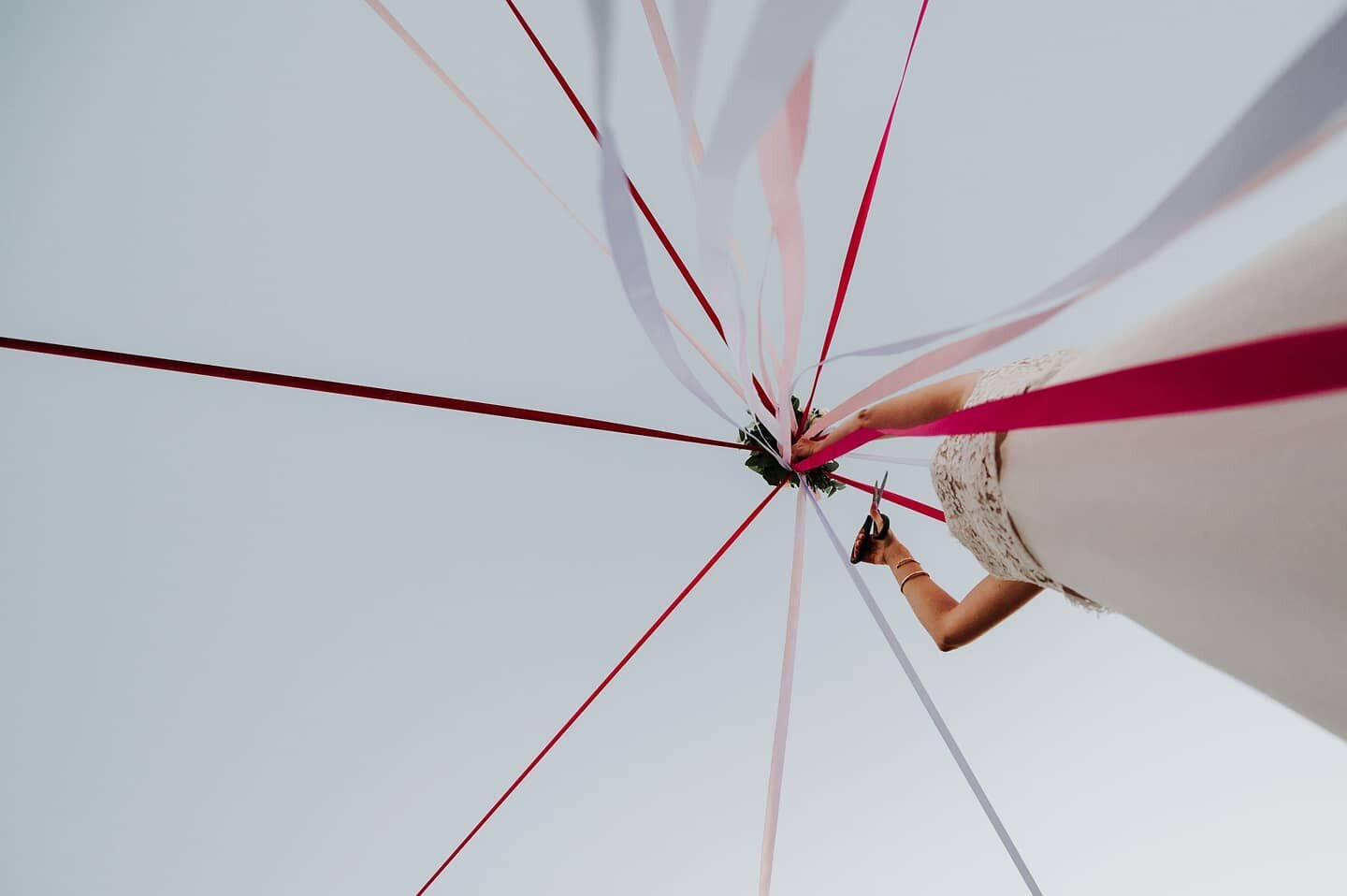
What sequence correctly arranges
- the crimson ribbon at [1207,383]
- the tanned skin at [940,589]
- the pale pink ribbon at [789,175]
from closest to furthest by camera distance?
the crimson ribbon at [1207,383] → the pale pink ribbon at [789,175] → the tanned skin at [940,589]

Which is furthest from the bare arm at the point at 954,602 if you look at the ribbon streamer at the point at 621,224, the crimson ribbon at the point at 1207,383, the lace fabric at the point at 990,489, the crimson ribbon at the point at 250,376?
the crimson ribbon at the point at 250,376

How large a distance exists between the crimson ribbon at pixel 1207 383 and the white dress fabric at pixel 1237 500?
2.2 inches

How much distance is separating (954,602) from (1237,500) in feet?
2.24

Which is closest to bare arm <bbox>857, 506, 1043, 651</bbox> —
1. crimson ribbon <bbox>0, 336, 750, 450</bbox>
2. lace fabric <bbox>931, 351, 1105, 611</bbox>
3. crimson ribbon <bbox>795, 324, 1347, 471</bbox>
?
lace fabric <bbox>931, 351, 1105, 611</bbox>

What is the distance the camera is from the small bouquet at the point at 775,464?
133 centimetres

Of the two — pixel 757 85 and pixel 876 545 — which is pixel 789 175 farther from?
pixel 876 545

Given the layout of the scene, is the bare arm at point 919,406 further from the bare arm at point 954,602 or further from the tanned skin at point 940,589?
the bare arm at point 954,602

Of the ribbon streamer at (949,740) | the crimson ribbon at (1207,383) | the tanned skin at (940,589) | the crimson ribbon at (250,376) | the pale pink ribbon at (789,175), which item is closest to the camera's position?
the crimson ribbon at (1207,383)

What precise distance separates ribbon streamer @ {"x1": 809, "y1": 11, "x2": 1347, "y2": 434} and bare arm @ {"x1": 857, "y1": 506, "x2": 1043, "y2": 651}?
0.55 meters

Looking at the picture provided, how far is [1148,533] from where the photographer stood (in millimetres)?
485

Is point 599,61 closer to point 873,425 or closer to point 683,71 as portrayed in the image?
point 683,71

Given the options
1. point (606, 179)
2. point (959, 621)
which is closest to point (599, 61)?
point (606, 179)

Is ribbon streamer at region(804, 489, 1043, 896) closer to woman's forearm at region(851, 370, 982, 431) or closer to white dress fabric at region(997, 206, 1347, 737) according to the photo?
woman's forearm at region(851, 370, 982, 431)

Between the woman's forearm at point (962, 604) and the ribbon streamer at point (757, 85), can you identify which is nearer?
the ribbon streamer at point (757, 85)
